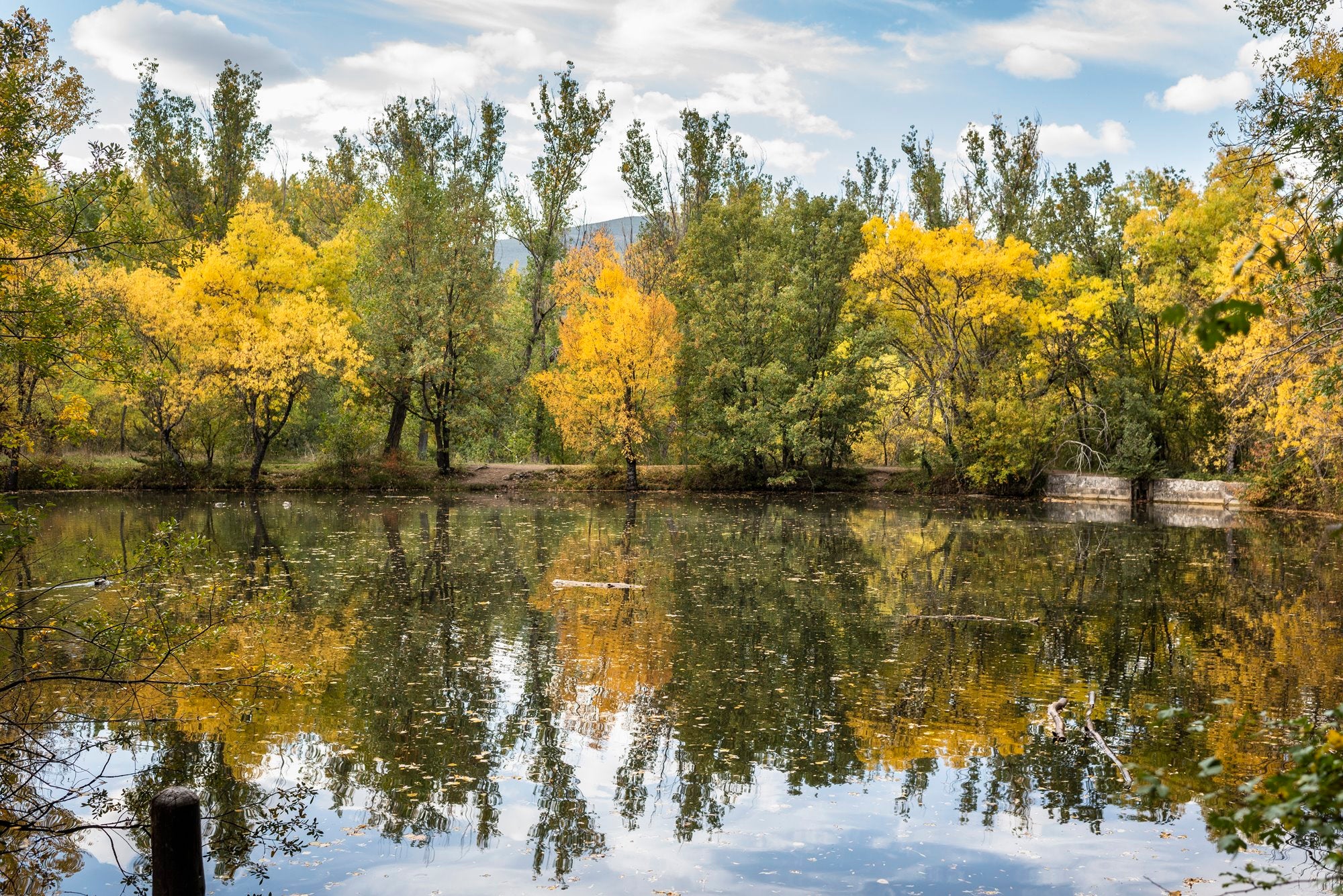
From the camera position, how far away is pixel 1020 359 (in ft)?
130

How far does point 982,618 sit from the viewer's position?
592 inches

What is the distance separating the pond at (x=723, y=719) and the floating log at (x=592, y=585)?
212 millimetres

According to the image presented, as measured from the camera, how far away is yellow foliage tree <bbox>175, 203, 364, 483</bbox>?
34938 millimetres

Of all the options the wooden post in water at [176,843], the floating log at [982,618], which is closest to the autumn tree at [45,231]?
the wooden post in water at [176,843]

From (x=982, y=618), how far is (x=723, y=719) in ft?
22.0

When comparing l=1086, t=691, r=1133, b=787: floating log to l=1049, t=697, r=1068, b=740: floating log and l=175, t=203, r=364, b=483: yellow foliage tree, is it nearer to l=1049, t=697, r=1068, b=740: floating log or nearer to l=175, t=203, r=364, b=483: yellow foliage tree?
l=1049, t=697, r=1068, b=740: floating log

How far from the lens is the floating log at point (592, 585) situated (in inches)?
676

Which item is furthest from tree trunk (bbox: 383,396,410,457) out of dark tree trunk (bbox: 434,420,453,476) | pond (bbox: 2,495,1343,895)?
pond (bbox: 2,495,1343,895)

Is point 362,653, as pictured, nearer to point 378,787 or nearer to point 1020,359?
point 378,787

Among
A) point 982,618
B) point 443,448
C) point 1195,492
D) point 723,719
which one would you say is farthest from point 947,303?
point 723,719

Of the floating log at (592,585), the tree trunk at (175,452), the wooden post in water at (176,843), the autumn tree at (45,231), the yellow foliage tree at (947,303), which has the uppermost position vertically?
the yellow foliage tree at (947,303)

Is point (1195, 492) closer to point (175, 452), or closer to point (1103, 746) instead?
point (1103, 746)

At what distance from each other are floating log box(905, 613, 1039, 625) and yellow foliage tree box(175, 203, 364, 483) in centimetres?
2625

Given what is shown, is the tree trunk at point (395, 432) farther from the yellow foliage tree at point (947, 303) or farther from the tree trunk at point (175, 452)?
the yellow foliage tree at point (947, 303)
